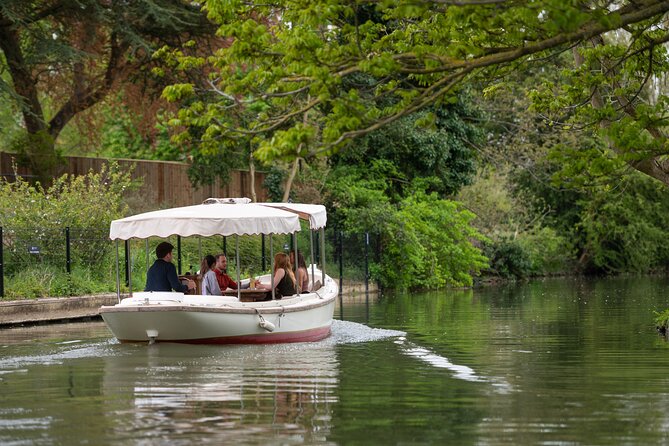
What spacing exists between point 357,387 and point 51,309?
14.4 meters

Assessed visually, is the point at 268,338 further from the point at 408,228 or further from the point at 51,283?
the point at 408,228

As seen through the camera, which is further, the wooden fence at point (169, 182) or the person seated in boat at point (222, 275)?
the wooden fence at point (169, 182)

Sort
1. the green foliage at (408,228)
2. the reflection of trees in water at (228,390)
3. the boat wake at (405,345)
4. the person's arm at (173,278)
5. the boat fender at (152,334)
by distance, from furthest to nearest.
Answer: the green foliage at (408,228) → the person's arm at (173,278) → the boat fender at (152,334) → the boat wake at (405,345) → the reflection of trees in water at (228,390)

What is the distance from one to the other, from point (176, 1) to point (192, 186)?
807cm

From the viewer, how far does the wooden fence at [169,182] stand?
44250 millimetres

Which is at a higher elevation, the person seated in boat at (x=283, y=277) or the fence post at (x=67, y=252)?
the fence post at (x=67, y=252)

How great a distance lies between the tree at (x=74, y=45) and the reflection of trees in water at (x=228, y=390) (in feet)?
57.6

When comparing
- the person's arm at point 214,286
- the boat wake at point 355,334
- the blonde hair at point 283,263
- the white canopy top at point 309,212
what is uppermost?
the white canopy top at point 309,212

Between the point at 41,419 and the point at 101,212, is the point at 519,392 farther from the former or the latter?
the point at 101,212

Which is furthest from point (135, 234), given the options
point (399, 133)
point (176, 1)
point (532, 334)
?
point (399, 133)

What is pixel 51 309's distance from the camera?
28719 mm

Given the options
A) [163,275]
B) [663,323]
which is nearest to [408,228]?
[663,323]

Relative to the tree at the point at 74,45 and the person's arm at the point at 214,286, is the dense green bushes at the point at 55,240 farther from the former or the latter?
the person's arm at the point at 214,286

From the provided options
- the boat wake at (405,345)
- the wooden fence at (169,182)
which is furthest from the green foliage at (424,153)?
the boat wake at (405,345)
